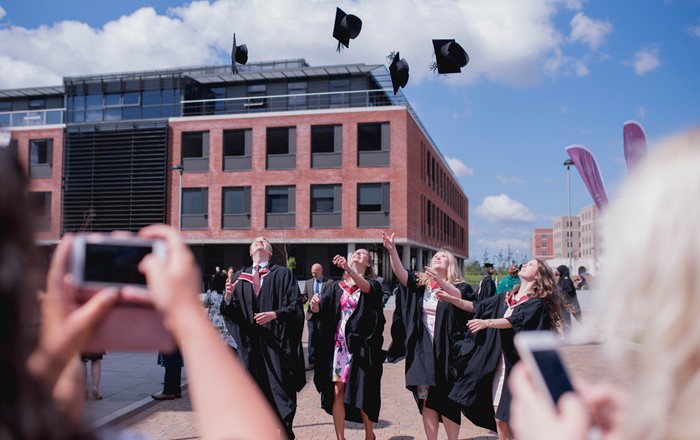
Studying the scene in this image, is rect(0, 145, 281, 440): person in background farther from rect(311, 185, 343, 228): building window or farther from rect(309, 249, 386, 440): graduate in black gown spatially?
rect(311, 185, 343, 228): building window

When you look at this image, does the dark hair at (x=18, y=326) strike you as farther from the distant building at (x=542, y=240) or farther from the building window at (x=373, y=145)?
the distant building at (x=542, y=240)

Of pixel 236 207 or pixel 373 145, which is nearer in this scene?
pixel 373 145

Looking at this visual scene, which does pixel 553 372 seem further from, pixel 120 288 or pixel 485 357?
pixel 485 357

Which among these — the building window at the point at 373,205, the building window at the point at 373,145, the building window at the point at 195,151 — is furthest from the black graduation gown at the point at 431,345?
the building window at the point at 195,151

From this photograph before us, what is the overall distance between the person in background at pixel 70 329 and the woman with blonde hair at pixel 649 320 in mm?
597

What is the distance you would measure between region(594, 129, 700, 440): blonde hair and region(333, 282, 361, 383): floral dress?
5.70 meters

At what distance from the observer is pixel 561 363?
46.9 inches

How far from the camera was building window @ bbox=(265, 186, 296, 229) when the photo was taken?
36.1 metres

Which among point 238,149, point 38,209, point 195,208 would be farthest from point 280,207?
point 38,209

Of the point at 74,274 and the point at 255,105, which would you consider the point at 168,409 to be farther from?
the point at 255,105

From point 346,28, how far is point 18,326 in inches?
473

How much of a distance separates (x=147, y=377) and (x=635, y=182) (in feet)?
34.1

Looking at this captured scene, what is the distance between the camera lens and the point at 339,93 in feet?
120

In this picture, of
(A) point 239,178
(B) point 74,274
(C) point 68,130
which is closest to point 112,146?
(C) point 68,130
